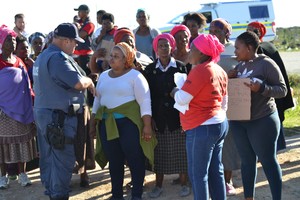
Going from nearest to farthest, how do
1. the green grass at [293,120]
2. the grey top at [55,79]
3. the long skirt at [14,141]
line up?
the grey top at [55,79] < the long skirt at [14,141] < the green grass at [293,120]

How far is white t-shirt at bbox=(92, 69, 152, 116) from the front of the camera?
471cm

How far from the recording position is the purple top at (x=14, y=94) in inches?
213

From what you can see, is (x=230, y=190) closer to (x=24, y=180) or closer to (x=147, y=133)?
(x=147, y=133)

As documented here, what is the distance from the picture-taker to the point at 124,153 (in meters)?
4.94

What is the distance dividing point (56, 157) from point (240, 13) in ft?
70.3

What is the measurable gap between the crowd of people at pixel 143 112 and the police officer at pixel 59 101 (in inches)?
0.4

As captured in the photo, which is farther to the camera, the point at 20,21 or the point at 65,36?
the point at 20,21

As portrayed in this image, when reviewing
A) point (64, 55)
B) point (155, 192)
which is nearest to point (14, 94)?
point (64, 55)

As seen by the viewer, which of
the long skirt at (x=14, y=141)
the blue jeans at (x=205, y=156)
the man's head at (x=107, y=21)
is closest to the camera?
the blue jeans at (x=205, y=156)

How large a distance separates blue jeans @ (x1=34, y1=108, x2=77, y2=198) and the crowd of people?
0.03ft

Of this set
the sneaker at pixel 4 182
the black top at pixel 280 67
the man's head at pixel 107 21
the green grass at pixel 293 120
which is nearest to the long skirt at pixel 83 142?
the sneaker at pixel 4 182

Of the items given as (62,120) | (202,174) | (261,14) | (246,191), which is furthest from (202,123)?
(261,14)

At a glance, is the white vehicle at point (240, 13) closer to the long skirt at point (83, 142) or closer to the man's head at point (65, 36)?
the long skirt at point (83, 142)

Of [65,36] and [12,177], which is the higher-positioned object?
[65,36]
